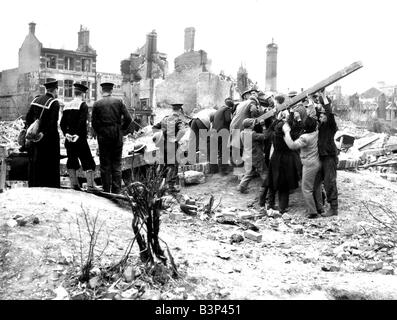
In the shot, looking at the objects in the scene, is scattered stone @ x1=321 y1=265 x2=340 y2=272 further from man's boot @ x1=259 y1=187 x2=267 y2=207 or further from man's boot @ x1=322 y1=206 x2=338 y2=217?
man's boot @ x1=259 y1=187 x2=267 y2=207

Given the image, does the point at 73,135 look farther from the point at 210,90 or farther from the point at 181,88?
the point at 181,88

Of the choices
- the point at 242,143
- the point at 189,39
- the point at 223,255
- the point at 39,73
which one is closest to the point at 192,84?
the point at 189,39

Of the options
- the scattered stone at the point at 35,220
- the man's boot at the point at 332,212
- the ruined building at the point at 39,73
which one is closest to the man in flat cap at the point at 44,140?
the scattered stone at the point at 35,220

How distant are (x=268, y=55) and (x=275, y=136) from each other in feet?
88.3

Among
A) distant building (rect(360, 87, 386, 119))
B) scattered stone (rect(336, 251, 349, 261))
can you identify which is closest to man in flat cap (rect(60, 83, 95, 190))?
scattered stone (rect(336, 251, 349, 261))

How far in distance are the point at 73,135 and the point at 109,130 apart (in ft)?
1.87

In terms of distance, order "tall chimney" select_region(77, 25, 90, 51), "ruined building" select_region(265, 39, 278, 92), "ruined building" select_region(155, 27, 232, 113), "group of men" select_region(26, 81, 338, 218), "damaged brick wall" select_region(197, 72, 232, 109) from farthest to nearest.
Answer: "tall chimney" select_region(77, 25, 90, 51) < "ruined building" select_region(265, 39, 278, 92) < "ruined building" select_region(155, 27, 232, 113) < "damaged brick wall" select_region(197, 72, 232, 109) < "group of men" select_region(26, 81, 338, 218)

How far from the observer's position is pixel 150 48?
134ft

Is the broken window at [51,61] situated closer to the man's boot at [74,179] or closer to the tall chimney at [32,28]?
the tall chimney at [32,28]

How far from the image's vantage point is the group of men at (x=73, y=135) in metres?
7.48

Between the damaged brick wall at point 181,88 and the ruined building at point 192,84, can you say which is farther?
the damaged brick wall at point 181,88

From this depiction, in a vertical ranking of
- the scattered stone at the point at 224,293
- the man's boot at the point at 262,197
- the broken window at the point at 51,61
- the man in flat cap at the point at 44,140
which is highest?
the broken window at the point at 51,61

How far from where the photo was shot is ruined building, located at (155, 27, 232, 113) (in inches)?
1293

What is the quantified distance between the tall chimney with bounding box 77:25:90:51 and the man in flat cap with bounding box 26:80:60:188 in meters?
40.0
